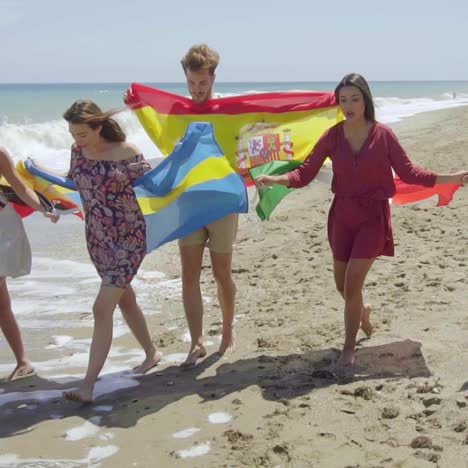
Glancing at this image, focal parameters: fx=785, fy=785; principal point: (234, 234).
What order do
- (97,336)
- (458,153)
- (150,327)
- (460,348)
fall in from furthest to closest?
(458,153) → (150,327) → (460,348) → (97,336)

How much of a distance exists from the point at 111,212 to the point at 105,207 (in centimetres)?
5

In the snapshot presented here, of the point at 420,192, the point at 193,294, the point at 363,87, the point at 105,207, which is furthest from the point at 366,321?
the point at 105,207

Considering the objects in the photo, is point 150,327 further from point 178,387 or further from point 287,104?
point 287,104

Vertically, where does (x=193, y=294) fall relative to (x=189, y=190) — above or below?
below

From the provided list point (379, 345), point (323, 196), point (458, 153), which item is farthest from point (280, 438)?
point (458, 153)

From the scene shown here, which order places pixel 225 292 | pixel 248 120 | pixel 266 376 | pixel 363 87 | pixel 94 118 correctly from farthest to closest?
pixel 248 120 → pixel 225 292 → pixel 266 376 → pixel 363 87 → pixel 94 118

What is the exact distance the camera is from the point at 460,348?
16.6 feet

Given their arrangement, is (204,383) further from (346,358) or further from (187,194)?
(187,194)

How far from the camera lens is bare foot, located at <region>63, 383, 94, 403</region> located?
4.68 metres

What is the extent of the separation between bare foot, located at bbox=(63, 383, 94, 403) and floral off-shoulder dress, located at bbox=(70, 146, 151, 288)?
2.07 feet

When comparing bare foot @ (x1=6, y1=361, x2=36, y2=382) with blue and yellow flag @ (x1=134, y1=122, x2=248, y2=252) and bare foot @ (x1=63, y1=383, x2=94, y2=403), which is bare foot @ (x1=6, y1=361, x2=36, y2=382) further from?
blue and yellow flag @ (x1=134, y1=122, x2=248, y2=252)

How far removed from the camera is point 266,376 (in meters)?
4.97

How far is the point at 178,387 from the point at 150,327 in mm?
1508

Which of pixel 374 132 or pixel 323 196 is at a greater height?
pixel 374 132
